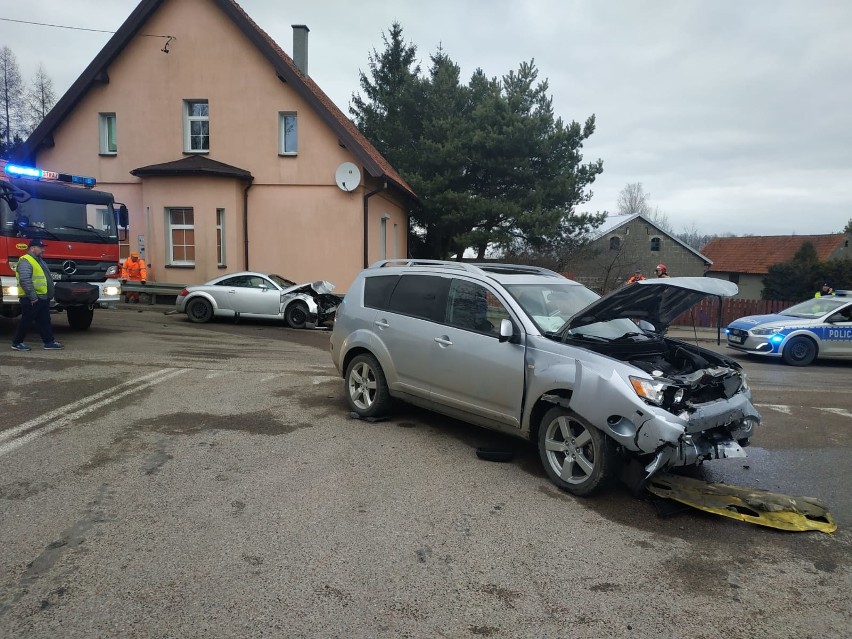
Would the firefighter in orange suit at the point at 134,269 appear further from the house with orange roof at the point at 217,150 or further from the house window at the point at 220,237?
the house window at the point at 220,237

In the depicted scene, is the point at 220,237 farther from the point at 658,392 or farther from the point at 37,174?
the point at 658,392

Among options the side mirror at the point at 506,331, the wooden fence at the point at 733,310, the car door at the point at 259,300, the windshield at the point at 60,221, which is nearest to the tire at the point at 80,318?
the windshield at the point at 60,221

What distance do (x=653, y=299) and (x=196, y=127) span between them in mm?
18964

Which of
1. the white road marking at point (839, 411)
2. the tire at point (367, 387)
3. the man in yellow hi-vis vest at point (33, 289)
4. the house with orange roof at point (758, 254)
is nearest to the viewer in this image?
the tire at point (367, 387)

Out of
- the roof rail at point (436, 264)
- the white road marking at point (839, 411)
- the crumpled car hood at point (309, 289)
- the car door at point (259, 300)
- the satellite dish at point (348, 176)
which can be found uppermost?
the satellite dish at point (348, 176)

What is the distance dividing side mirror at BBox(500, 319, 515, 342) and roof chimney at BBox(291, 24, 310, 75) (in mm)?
21410

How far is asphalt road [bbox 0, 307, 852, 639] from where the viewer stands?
304 cm

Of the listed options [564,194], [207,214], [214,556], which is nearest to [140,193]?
[207,214]

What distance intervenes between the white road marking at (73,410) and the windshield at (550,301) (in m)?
4.67

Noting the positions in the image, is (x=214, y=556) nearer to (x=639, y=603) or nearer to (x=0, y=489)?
(x=0, y=489)

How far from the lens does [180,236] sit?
773 inches

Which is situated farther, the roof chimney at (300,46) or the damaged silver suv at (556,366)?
the roof chimney at (300,46)

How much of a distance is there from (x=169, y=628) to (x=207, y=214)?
17.9 m

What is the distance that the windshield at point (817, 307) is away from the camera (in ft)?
42.3
